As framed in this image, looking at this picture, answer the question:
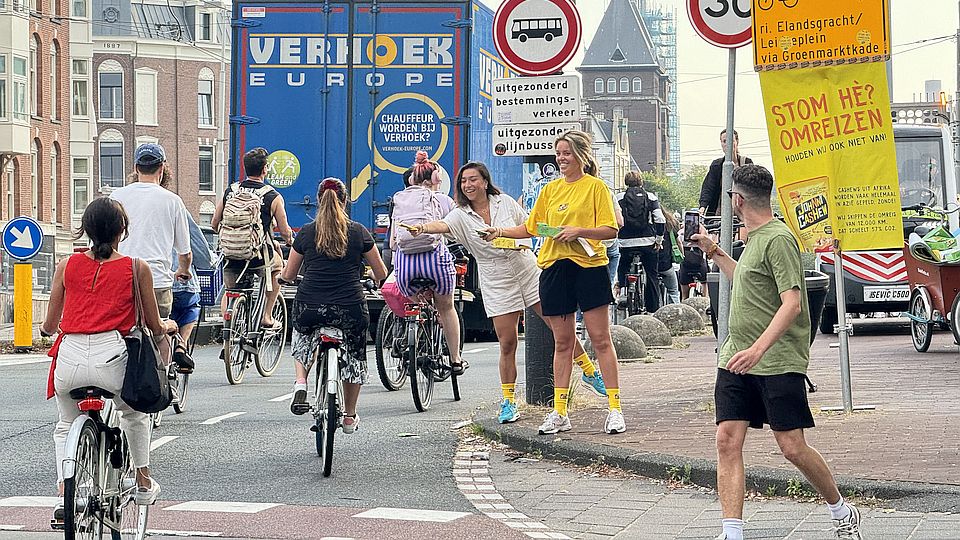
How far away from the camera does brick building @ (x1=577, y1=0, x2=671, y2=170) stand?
163375 millimetres

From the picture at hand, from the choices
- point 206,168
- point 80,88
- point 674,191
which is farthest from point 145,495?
point 674,191

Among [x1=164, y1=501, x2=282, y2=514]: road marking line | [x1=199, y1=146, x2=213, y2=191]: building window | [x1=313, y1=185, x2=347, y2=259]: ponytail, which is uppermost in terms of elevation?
[x1=199, y1=146, x2=213, y2=191]: building window

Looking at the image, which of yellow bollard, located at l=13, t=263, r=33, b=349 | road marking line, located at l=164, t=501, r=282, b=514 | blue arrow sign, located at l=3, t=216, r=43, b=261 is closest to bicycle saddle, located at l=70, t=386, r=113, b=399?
road marking line, located at l=164, t=501, r=282, b=514

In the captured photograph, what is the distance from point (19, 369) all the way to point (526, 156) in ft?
25.6

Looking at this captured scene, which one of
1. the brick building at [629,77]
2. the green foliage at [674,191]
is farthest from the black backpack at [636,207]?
the brick building at [629,77]

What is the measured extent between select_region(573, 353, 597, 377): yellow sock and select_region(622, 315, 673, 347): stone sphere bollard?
698 centimetres

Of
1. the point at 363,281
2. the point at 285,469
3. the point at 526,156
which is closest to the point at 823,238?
the point at 526,156

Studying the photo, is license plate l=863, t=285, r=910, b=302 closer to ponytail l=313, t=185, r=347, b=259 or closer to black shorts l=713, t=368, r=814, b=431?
ponytail l=313, t=185, r=347, b=259

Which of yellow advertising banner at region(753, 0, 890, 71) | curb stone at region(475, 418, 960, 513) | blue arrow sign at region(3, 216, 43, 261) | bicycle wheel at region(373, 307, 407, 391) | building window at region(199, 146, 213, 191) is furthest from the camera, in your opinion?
building window at region(199, 146, 213, 191)

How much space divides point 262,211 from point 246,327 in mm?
1108

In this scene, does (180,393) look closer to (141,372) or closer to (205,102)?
(141,372)

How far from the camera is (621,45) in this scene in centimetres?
16400

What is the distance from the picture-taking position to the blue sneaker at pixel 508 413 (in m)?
10.5

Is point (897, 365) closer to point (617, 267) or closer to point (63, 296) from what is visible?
point (617, 267)
